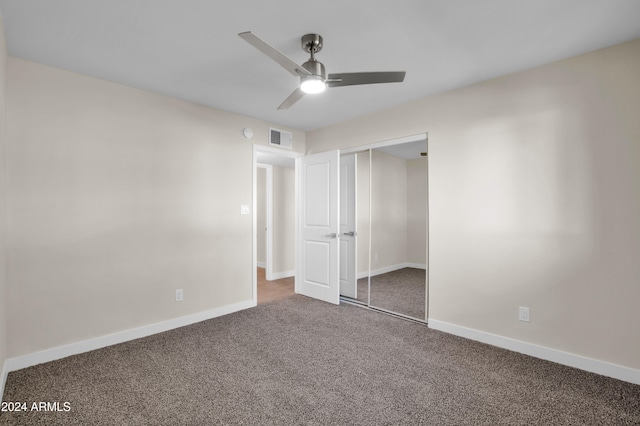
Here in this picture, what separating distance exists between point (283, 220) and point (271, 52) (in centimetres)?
421

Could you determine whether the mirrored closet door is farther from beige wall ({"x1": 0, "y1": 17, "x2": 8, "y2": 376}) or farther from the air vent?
beige wall ({"x1": 0, "y1": 17, "x2": 8, "y2": 376})

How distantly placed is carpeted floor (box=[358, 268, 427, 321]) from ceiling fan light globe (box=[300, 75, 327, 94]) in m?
2.73

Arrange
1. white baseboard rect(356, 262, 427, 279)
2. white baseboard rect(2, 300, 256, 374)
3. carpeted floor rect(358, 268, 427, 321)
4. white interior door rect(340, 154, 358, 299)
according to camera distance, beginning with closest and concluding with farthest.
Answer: white baseboard rect(2, 300, 256, 374)
carpeted floor rect(358, 268, 427, 321)
white interior door rect(340, 154, 358, 299)
white baseboard rect(356, 262, 427, 279)

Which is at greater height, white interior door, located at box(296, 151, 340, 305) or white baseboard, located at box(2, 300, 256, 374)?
white interior door, located at box(296, 151, 340, 305)

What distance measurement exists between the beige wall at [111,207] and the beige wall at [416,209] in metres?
3.74

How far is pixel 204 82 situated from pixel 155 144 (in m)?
0.85

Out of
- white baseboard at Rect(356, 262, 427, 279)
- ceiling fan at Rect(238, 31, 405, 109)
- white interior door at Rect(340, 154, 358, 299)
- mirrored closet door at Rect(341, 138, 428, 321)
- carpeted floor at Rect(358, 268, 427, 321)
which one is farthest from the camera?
white baseboard at Rect(356, 262, 427, 279)

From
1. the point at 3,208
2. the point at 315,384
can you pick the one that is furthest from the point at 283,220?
the point at 3,208

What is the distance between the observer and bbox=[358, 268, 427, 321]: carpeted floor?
3.85 metres

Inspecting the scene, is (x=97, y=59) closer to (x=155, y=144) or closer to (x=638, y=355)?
(x=155, y=144)

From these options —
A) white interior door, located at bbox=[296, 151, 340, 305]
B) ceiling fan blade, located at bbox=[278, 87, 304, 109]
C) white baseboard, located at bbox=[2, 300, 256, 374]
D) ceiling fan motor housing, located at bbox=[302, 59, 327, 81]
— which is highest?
ceiling fan motor housing, located at bbox=[302, 59, 327, 81]

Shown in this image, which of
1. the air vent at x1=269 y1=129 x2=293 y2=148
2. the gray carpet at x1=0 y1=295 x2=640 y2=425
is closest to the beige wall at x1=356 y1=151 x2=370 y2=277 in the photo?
the air vent at x1=269 y1=129 x2=293 y2=148

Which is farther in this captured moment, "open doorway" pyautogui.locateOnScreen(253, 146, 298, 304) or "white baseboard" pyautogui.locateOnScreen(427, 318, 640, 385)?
"open doorway" pyautogui.locateOnScreen(253, 146, 298, 304)

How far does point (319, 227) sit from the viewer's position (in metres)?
4.27
